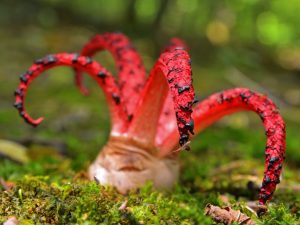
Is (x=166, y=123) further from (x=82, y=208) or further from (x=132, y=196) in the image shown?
(x=82, y=208)

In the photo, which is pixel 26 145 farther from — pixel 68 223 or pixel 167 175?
pixel 68 223

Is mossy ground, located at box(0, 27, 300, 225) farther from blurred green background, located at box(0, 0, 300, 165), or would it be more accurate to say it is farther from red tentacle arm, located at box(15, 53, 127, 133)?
red tentacle arm, located at box(15, 53, 127, 133)

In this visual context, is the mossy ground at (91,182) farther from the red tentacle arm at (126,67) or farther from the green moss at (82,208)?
the red tentacle arm at (126,67)

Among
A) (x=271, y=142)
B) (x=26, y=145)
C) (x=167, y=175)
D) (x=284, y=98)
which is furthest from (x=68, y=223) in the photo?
(x=284, y=98)

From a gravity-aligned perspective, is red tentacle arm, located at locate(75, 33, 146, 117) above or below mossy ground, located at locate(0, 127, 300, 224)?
above

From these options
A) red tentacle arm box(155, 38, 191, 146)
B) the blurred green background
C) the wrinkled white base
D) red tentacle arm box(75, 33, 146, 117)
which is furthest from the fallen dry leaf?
the blurred green background

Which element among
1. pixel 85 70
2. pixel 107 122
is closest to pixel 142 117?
pixel 85 70
